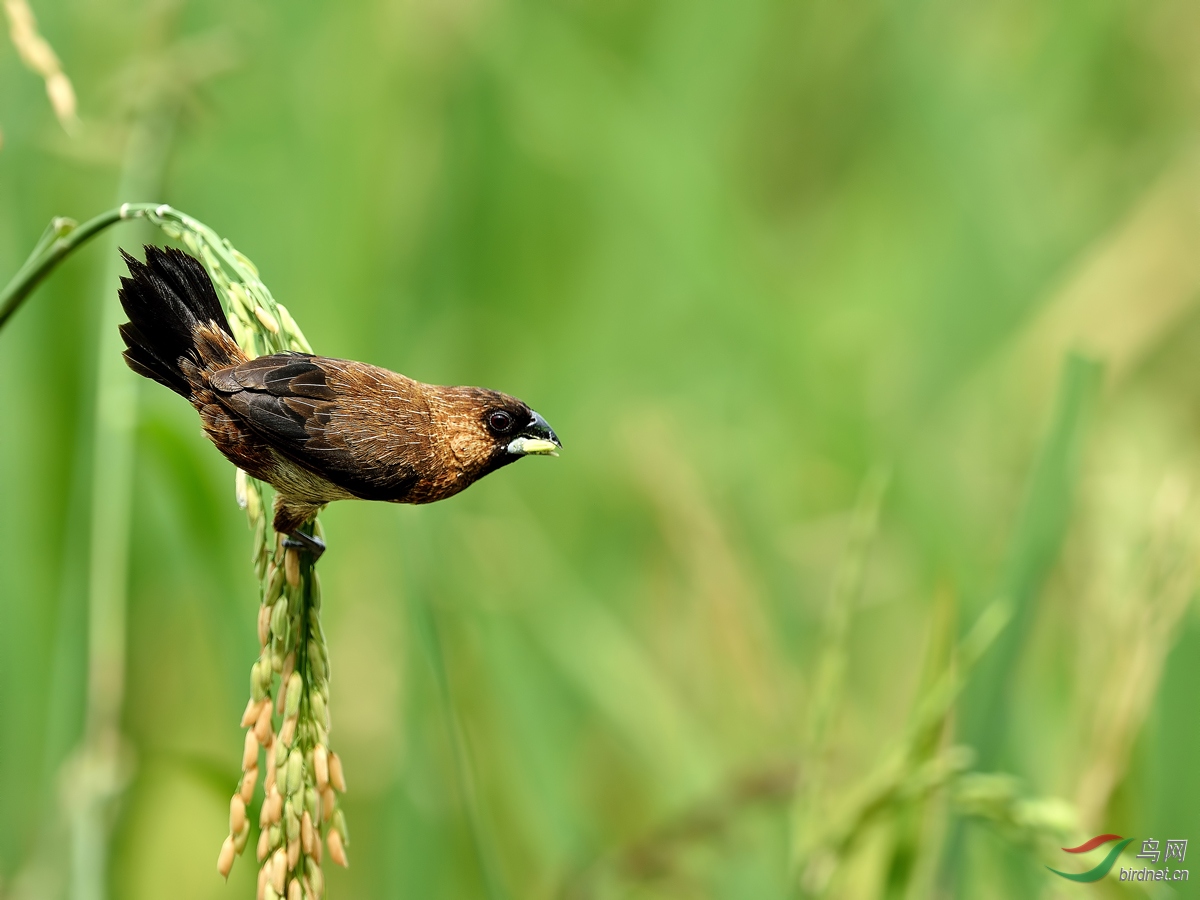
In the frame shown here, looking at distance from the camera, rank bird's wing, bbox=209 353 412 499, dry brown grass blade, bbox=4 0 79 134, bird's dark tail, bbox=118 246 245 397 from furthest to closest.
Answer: dry brown grass blade, bbox=4 0 79 134, bird's dark tail, bbox=118 246 245 397, bird's wing, bbox=209 353 412 499

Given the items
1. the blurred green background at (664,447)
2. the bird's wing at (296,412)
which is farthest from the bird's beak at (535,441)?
the blurred green background at (664,447)

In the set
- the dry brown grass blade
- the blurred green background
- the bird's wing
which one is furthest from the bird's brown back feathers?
the blurred green background

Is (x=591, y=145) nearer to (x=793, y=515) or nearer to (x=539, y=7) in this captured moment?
(x=539, y=7)

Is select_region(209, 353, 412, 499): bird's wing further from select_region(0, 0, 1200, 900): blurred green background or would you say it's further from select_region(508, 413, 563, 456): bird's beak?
select_region(0, 0, 1200, 900): blurred green background

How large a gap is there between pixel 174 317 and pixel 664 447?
9.33 feet

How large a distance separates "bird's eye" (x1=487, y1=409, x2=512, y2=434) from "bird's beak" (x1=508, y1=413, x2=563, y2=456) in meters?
0.02

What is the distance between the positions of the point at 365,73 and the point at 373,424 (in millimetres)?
3774

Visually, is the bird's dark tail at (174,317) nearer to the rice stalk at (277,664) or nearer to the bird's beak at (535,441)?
the rice stalk at (277,664)

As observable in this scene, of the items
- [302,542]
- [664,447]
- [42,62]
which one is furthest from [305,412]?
[664,447]

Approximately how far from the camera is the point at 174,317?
4.08 feet

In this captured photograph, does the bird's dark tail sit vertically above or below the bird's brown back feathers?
above

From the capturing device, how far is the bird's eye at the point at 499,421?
4.24 feet

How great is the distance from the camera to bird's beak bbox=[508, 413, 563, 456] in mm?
1322

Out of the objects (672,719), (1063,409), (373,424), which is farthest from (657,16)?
(373,424)
